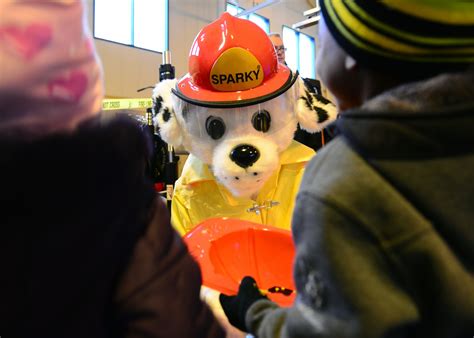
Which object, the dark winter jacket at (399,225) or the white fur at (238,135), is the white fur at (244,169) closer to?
the white fur at (238,135)

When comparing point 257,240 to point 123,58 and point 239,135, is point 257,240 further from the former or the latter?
point 123,58

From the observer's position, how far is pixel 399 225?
440mm

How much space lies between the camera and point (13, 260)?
39cm

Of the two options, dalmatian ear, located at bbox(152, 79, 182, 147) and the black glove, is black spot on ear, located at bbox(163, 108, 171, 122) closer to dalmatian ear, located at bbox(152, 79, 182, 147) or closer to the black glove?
dalmatian ear, located at bbox(152, 79, 182, 147)

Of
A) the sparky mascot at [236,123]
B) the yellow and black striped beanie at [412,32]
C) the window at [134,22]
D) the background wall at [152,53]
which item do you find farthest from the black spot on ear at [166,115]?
the window at [134,22]

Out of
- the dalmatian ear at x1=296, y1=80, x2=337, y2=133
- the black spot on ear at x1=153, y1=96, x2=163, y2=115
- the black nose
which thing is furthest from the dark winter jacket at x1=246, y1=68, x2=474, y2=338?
the black spot on ear at x1=153, y1=96, x2=163, y2=115

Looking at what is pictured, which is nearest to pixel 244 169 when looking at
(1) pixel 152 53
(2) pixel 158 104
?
(2) pixel 158 104

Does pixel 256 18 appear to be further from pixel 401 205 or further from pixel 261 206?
pixel 401 205

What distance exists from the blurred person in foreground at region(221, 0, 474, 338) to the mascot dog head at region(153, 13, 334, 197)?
0.64 m

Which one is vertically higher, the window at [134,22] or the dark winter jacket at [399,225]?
the window at [134,22]

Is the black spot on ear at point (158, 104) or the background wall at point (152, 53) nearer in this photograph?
the black spot on ear at point (158, 104)

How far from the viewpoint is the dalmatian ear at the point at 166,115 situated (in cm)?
125

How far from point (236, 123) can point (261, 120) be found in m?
0.07

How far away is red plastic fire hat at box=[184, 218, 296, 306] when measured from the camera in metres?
0.91
